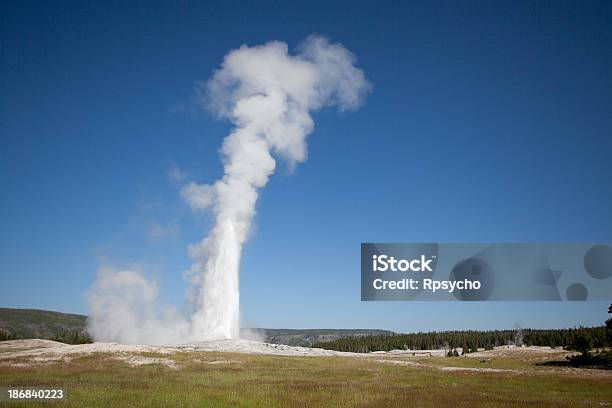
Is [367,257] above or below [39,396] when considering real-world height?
above

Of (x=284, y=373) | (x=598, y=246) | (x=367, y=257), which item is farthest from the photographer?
(x=598, y=246)

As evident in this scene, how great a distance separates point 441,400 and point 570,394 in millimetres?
9234

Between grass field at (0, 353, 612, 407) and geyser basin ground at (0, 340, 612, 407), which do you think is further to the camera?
geyser basin ground at (0, 340, 612, 407)

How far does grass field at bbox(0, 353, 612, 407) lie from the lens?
2509 cm

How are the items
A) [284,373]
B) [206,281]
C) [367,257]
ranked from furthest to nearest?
[206,281], [367,257], [284,373]

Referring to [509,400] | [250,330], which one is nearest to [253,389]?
[509,400]

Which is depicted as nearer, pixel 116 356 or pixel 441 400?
pixel 441 400

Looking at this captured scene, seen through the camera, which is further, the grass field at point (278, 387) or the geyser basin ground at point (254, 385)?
the geyser basin ground at point (254, 385)

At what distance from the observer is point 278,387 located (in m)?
31.9

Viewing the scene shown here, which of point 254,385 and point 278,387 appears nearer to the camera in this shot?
point 278,387

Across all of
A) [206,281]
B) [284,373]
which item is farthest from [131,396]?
[206,281]

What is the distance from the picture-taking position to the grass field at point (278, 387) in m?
25.1

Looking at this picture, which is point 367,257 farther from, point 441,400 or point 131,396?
point 131,396

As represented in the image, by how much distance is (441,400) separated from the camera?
85.5 feet
